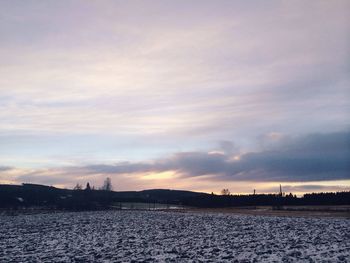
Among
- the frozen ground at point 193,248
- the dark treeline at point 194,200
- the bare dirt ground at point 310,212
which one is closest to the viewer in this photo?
the frozen ground at point 193,248

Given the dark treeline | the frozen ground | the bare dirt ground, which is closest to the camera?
the frozen ground

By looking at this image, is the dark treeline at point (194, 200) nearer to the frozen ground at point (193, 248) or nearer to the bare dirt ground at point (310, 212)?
the bare dirt ground at point (310, 212)

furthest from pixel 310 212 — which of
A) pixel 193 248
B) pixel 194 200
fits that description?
pixel 194 200

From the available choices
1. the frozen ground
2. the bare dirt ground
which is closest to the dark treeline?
the bare dirt ground

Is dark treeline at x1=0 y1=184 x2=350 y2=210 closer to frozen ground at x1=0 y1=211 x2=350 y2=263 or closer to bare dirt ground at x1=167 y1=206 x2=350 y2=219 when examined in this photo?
bare dirt ground at x1=167 y1=206 x2=350 y2=219

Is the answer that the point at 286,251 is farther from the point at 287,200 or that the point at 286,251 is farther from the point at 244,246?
the point at 287,200

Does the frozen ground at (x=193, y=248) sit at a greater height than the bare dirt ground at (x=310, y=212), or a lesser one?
lesser

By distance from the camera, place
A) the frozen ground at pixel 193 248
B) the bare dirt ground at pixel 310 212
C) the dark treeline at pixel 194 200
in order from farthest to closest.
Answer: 1. the dark treeline at pixel 194 200
2. the bare dirt ground at pixel 310 212
3. the frozen ground at pixel 193 248

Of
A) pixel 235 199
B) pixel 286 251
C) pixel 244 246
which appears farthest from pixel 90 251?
pixel 235 199

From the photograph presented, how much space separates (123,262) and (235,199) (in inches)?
4556

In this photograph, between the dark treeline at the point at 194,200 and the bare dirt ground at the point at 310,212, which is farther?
the dark treeline at the point at 194,200

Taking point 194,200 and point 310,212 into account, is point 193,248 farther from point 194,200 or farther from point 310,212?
point 194,200

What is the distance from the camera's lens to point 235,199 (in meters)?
136

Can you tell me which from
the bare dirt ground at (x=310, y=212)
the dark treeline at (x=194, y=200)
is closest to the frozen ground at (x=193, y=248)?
the bare dirt ground at (x=310, y=212)
